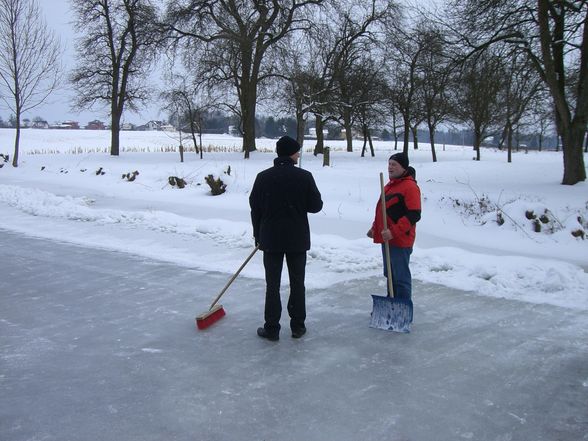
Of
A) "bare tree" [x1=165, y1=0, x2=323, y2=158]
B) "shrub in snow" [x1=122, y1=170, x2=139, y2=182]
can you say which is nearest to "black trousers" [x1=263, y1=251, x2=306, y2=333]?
"shrub in snow" [x1=122, y1=170, x2=139, y2=182]

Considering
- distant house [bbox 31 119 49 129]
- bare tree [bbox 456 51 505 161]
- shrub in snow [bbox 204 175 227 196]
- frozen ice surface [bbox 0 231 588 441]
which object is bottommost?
frozen ice surface [bbox 0 231 588 441]

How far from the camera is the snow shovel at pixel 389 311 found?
4.69 meters

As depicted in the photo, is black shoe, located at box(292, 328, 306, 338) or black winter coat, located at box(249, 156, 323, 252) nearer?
black winter coat, located at box(249, 156, 323, 252)

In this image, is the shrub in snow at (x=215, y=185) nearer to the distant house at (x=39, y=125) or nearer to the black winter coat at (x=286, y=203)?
the black winter coat at (x=286, y=203)

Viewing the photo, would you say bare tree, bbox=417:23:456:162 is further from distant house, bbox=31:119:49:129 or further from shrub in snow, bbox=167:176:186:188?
distant house, bbox=31:119:49:129

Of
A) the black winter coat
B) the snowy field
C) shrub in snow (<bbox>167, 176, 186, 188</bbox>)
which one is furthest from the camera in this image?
shrub in snow (<bbox>167, 176, 186, 188</bbox>)

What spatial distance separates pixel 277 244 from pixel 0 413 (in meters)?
2.33

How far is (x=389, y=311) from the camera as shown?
4.76 meters

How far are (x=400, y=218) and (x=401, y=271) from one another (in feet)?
1.74

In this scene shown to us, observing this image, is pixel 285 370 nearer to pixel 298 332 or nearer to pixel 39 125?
pixel 298 332

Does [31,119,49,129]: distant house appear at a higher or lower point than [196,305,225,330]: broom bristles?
higher

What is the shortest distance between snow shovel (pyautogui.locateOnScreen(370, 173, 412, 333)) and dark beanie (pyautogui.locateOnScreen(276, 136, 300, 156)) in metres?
0.90

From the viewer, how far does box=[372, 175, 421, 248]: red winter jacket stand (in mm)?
4641

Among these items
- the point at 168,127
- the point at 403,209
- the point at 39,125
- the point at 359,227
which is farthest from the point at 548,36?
the point at 39,125
